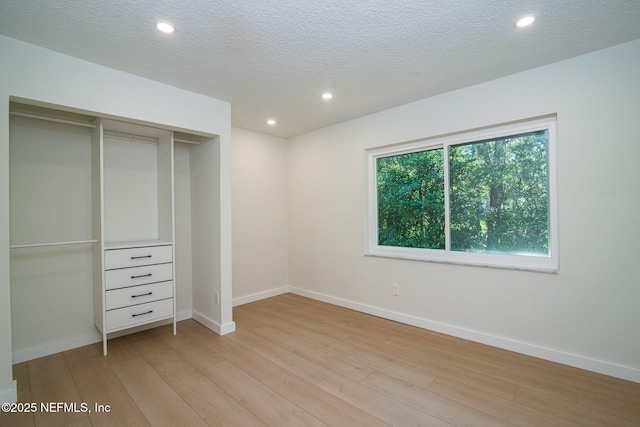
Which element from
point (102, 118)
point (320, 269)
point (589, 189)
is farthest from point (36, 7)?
point (589, 189)

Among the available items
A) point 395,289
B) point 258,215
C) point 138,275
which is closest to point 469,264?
point 395,289

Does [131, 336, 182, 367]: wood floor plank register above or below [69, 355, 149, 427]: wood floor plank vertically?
below

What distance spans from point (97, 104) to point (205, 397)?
7.99ft

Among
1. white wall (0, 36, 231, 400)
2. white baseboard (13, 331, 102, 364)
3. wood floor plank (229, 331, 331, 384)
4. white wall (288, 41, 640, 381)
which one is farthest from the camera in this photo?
white baseboard (13, 331, 102, 364)

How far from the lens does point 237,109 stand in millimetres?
3414

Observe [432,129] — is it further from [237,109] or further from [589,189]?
[237,109]

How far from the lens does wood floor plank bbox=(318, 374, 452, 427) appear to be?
A: 5.82ft

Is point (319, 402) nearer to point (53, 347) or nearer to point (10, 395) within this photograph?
point (10, 395)

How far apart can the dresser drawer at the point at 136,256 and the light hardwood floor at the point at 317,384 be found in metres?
0.81

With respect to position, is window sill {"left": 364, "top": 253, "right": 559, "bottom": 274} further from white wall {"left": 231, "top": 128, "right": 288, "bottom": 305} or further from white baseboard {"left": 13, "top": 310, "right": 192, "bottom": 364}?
white baseboard {"left": 13, "top": 310, "right": 192, "bottom": 364}

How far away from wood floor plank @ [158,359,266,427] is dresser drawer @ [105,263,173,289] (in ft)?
2.78

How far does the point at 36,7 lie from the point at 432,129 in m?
3.24

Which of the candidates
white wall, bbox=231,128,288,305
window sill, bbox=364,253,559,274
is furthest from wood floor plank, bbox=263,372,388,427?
white wall, bbox=231,128,288,305

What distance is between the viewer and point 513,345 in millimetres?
2615
